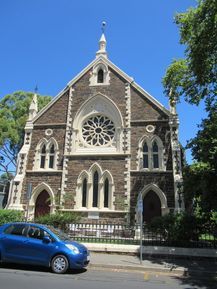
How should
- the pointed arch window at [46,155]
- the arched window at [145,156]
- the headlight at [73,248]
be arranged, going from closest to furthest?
the headlight at [73,248] → the arched window at [145,156] → the pointed arch window at [46,155]

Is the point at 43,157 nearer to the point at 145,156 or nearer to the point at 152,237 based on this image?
the point at 145,156

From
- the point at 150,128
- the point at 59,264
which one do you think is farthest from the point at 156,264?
the point at 150,128

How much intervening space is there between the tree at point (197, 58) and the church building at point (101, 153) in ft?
7.60

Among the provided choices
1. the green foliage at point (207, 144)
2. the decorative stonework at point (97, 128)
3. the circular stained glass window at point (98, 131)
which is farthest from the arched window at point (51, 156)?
the green foliage at point (207, 144)

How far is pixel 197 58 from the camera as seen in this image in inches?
647

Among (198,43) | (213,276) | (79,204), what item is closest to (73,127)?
(79,204)

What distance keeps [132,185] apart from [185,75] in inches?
325

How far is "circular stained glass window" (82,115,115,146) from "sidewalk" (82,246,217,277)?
36.2ft

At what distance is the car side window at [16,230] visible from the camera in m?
9.83

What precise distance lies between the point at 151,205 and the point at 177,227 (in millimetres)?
7157

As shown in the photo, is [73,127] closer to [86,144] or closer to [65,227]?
[86,144]

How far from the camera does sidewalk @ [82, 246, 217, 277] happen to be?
10242mm

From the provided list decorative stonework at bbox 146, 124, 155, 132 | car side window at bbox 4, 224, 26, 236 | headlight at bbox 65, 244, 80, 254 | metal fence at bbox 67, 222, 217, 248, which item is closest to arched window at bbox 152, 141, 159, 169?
decorative stonework at bbox 146, 124, 155, 132

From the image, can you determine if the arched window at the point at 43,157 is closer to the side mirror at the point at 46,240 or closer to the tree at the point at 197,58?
the tree at the point at 197,58
